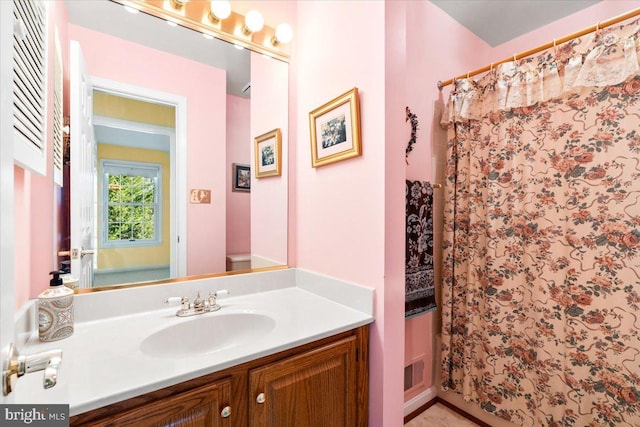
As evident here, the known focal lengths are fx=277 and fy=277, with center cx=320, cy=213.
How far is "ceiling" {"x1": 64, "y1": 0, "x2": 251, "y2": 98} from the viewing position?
1.09m

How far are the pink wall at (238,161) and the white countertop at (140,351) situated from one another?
287 millimetres

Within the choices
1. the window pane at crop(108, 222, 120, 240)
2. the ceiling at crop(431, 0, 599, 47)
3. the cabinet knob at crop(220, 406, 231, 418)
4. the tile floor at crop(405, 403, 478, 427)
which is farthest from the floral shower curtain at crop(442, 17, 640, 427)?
the window pane at crop(108, 222, 120, 240)

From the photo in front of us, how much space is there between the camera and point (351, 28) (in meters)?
1.18

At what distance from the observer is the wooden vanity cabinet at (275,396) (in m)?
0.67

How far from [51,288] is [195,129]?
0.82 meters

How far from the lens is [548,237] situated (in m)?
1.50

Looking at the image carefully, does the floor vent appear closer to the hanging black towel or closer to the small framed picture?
the hanging black towel

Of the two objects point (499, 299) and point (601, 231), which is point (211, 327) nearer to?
point (499, 299)

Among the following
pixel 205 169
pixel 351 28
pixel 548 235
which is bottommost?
pixel 548 235

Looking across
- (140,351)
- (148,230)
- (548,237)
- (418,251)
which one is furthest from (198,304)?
(548,237)

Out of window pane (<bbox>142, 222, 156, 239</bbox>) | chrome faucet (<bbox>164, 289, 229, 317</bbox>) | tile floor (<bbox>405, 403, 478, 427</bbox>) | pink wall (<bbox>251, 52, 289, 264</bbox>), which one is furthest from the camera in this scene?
tile floor (<bbox>405, 403, 478, 427</bbox>)

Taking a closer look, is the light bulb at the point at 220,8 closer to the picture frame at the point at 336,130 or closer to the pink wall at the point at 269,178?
the pink wall at the point at 269,178

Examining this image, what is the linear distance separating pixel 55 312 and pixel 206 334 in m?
0.48

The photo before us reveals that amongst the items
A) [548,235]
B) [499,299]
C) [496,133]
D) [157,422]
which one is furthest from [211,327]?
[496,133]
